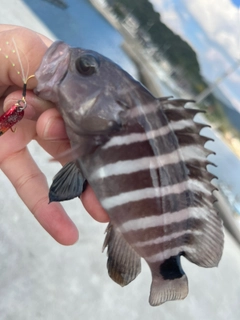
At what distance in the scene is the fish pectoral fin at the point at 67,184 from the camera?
2.63ft

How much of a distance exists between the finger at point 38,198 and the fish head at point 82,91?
294 mm

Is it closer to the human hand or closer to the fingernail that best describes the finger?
the human hand

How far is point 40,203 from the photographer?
1.00 m

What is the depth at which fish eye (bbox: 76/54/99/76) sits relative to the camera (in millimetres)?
785

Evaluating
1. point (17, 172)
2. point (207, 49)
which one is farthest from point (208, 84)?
point (17, 172)

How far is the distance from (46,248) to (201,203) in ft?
2.88

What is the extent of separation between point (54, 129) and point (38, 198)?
28cm

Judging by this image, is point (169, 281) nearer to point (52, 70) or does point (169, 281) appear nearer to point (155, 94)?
point (52, 70)

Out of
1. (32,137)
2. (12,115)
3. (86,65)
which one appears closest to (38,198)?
(32,137)

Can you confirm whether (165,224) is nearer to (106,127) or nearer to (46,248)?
(106,127)

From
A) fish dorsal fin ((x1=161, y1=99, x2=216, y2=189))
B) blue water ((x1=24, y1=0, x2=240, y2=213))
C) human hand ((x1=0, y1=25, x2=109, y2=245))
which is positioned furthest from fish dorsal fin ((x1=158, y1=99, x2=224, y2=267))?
blue water ((x1=24, y1=0, x2=240, y2=213))

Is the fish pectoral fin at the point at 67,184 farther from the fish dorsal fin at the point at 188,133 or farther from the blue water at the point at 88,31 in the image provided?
the blue water at the point at 88,31

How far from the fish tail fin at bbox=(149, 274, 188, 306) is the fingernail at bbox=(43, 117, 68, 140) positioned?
1.36 feet

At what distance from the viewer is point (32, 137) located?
107cm
